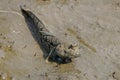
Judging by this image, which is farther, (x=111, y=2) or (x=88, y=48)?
(x=111, y=2)

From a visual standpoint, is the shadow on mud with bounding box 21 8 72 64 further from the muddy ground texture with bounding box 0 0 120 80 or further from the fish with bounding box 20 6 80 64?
the muddy ground texture with bounding box 0 0 120 80

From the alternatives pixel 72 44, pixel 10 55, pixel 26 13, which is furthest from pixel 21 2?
pixel 72 44

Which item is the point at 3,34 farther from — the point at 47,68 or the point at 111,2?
the point at 111,2

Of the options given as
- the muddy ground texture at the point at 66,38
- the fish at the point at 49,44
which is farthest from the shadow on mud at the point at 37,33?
the muddy ground texture at the point at 66,38

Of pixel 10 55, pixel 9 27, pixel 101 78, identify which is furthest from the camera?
pixel 9 27

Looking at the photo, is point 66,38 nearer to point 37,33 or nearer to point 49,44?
point 49,44

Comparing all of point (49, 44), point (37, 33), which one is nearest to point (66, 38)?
point (49, 44)
